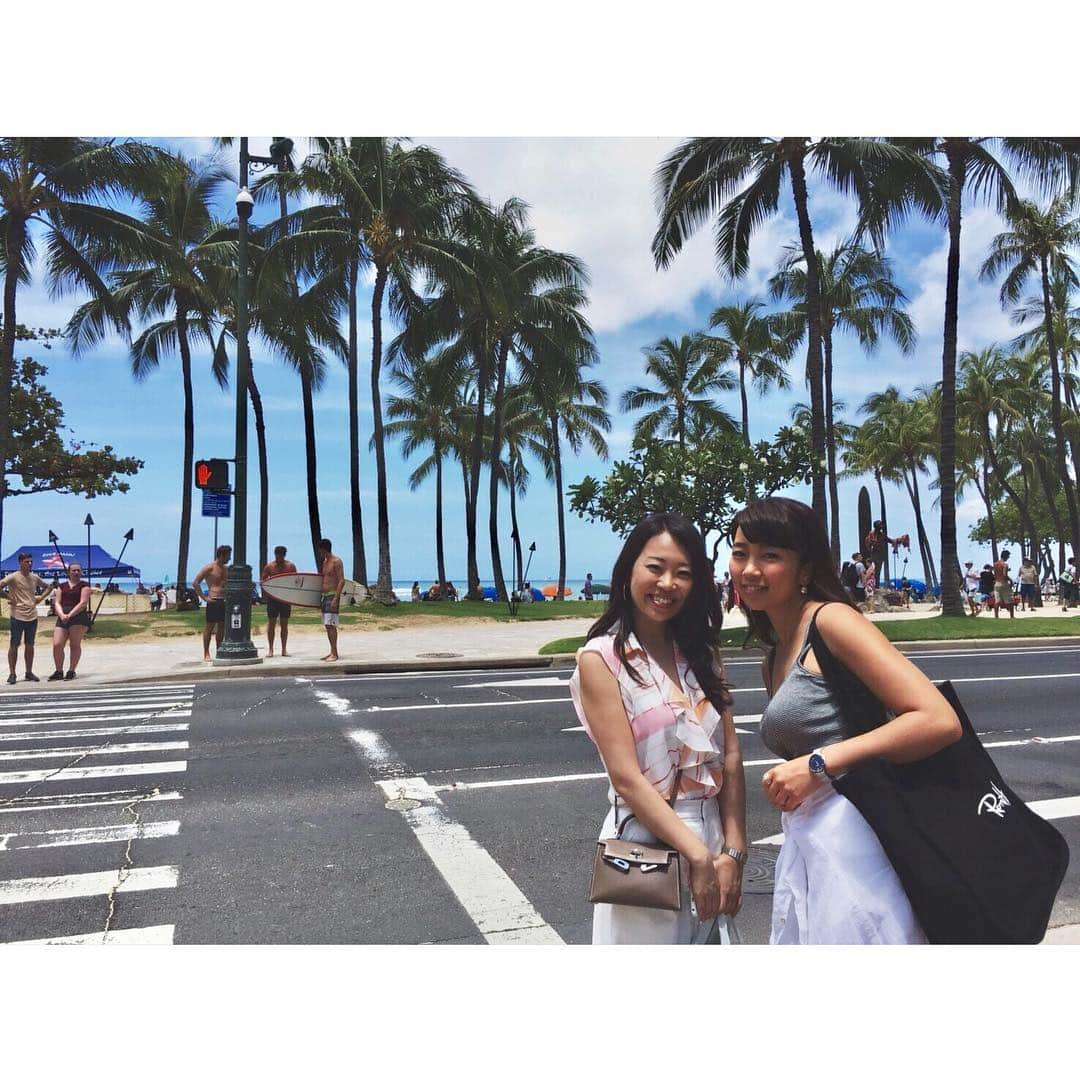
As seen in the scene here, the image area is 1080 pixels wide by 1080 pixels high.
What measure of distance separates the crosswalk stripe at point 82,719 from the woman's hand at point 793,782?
8535mm

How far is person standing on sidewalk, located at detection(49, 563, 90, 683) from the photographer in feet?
39.6

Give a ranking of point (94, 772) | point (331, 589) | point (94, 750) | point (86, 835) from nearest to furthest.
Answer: point (86, 835), point (94, 772), point (94, 750), point (331, 589)

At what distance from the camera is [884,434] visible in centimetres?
4709

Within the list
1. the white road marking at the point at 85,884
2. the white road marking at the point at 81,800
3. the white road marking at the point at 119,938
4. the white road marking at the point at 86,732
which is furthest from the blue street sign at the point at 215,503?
the white road marking at the point at 119,938

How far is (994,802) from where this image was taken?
6.33 feet

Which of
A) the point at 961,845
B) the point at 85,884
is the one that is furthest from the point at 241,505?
the point at 961,845

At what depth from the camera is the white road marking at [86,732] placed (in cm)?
828

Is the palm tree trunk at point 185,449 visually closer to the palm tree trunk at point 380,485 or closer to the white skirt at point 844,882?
the palm tree trunk at point 380,485

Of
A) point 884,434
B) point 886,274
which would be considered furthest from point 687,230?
point 884,434

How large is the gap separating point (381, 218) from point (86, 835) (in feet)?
68.1

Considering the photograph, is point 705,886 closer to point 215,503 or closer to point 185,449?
point 215,503

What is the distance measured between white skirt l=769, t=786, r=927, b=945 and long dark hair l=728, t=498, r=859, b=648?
18.5 inches

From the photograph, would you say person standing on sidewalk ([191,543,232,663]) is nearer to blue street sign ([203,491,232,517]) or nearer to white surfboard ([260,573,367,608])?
blue street sign ([203,491,232,517])
